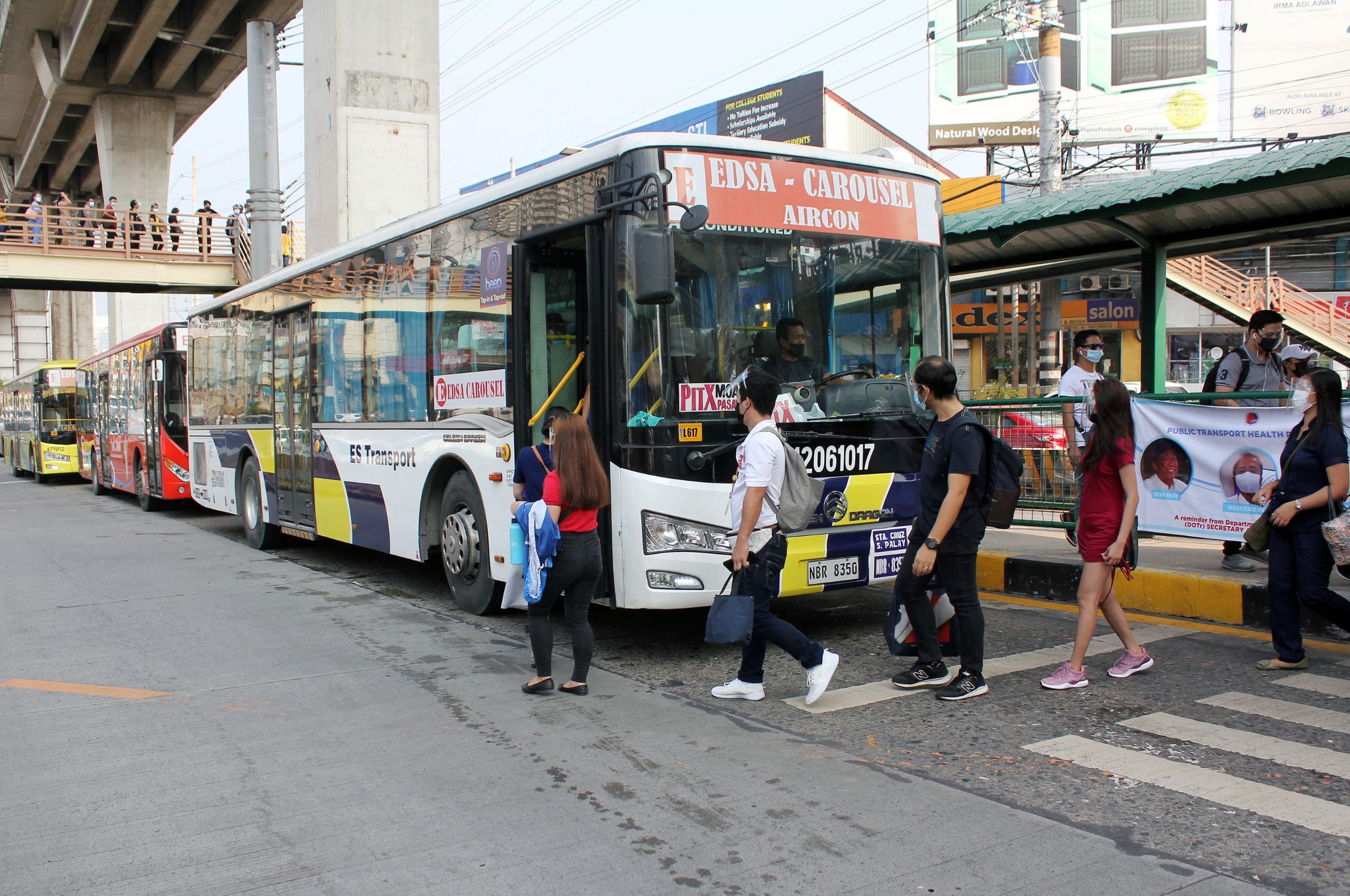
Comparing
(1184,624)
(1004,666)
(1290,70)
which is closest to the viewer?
(1004,666)

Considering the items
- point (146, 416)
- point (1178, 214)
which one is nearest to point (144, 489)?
point (146, 416)

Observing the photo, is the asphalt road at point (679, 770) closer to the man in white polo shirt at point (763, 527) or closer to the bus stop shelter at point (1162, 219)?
the man in white polo shirt at point (763, 527)

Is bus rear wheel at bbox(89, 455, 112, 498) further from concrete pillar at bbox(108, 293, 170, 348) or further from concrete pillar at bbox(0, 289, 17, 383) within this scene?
concrete pillar at bbox(0, 289, 17, 383)

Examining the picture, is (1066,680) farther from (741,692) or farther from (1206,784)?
(741,692)

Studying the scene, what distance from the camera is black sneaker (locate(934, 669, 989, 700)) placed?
5.55 metres

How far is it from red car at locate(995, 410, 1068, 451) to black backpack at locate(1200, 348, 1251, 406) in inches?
46.9

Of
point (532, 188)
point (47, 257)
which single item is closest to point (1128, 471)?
point (532, 188)

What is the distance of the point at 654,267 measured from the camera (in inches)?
229

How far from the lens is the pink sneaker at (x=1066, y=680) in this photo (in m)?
5.69

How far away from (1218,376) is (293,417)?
8844 mm

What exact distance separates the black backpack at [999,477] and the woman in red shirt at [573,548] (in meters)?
1.94

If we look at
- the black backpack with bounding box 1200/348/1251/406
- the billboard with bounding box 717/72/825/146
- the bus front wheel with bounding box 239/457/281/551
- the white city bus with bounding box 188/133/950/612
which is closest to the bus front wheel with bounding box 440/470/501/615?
the white city bus with bounding box 188/133/950/612

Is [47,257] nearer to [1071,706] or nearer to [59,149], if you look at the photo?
[59,149]

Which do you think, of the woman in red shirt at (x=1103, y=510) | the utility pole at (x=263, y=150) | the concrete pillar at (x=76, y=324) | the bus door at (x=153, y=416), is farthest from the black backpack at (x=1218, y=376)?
the concrete pillar at (x=76, y=324)
